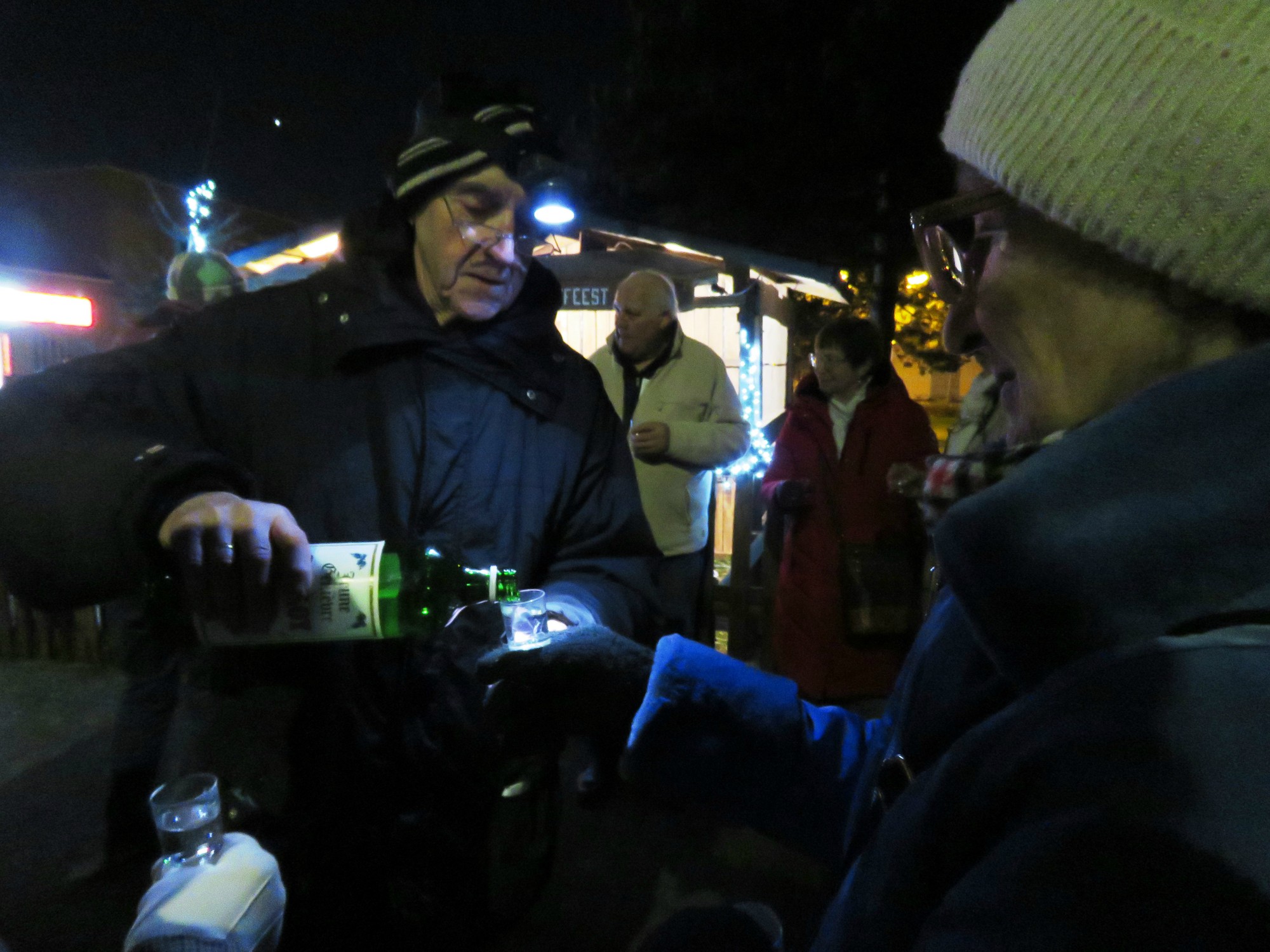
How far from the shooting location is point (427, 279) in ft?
6.06

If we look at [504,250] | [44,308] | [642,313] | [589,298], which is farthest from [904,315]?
[504,250]

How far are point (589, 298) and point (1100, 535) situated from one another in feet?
18.6

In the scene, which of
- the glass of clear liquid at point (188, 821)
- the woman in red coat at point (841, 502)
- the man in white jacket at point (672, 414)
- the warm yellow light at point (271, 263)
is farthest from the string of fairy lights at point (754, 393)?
the glass of clear liquid at point (188, 821)

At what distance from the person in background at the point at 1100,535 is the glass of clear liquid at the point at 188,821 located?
1.26m

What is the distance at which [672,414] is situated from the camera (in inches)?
171

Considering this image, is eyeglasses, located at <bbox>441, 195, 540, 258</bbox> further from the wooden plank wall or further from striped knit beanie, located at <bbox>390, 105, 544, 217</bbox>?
the wooden plank wall

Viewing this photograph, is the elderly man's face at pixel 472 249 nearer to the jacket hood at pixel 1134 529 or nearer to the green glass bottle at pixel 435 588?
the green glass bottle at pixel 435 588

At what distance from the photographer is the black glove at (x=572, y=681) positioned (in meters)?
1.40

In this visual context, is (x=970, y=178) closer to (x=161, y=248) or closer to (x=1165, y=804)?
(x=1165, y=804)

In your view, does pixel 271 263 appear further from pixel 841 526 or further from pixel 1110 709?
pixel 1110 709

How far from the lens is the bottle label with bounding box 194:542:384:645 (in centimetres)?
119

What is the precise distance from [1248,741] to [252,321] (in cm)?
189

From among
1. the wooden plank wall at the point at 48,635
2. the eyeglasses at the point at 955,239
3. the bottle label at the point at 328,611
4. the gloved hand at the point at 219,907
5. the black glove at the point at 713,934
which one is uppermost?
the eyeglasses at the point at 955,239

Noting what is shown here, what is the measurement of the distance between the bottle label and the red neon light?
10.3m
